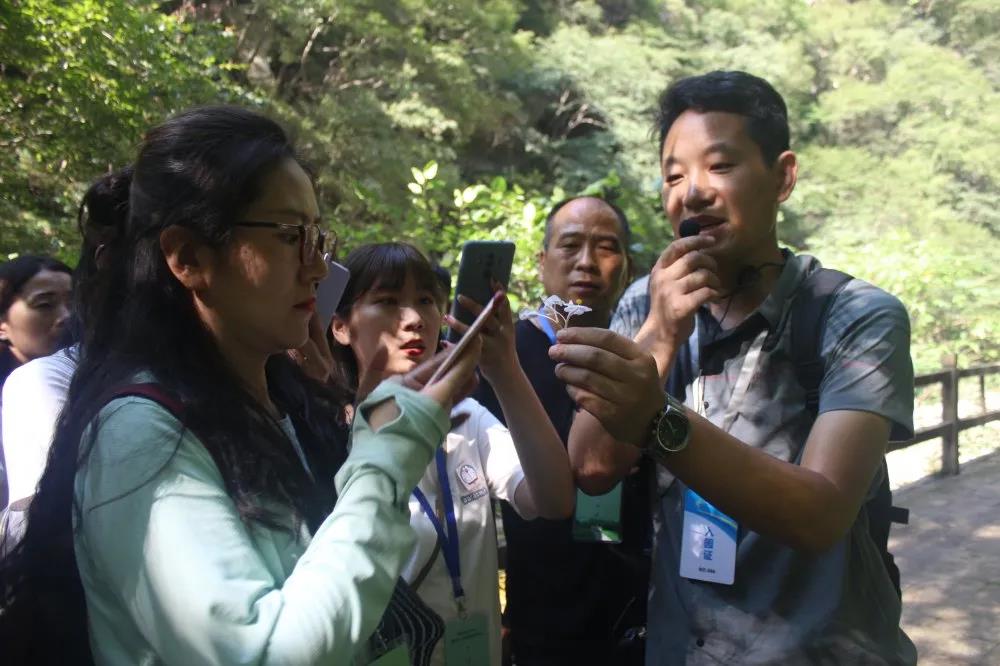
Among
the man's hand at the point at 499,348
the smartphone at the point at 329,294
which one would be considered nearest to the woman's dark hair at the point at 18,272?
the smartphone at the point at 329,294

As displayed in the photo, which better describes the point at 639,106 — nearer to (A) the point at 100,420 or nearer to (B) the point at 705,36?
(B) the point at 705,36

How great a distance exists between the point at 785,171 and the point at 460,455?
1.03 metres

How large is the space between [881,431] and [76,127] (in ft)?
20.6

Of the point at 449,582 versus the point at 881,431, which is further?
the point at 449,582

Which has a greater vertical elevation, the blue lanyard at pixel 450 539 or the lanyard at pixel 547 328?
the lanyard at pixel 547 328

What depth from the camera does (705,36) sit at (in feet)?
69.9

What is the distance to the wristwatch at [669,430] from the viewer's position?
132 centimetres

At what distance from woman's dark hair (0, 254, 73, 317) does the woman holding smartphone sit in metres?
1.71

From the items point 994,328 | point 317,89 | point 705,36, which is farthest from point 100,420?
point 705,36

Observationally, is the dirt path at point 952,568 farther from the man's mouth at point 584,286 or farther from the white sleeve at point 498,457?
the white sleeve at point 498,457

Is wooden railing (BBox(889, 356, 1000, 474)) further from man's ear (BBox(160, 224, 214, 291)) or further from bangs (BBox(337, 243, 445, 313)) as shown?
man's ear (BBox(160, 224, 214, 291))

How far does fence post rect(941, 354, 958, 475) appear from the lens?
8.16m

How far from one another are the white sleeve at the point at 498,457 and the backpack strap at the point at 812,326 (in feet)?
2.32

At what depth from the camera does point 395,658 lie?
130cm
